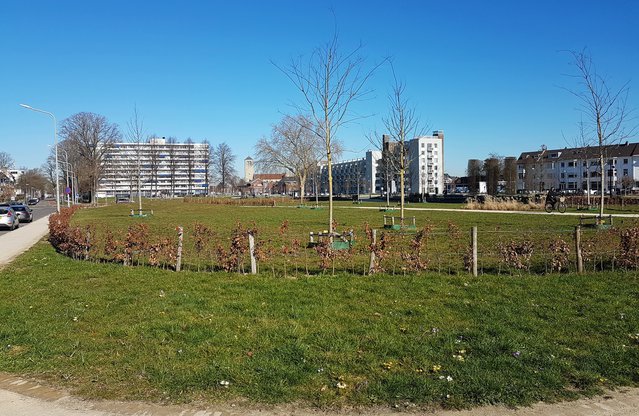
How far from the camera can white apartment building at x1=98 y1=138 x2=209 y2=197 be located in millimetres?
81188

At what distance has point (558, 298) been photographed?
7586mm

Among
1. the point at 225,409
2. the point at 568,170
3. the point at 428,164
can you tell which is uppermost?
the point at 428,164

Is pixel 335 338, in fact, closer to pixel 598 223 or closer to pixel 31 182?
pixel 598 223

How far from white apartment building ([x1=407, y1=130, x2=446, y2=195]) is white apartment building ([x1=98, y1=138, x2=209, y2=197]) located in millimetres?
56336

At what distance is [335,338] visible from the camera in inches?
228

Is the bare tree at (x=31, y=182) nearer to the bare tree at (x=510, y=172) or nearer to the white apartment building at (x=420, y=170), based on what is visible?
the white apartment building at (x=420, y=170)

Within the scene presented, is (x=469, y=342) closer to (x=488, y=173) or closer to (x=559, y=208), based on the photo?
(x=559, y=208)

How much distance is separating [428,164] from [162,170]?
2901 inches

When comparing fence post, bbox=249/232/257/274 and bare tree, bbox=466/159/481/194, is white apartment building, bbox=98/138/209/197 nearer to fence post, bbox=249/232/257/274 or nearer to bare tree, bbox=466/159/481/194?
bare tree, bbox=466/159/481/194

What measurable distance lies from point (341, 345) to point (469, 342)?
1540 mm

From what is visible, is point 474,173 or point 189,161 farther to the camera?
point 189,161

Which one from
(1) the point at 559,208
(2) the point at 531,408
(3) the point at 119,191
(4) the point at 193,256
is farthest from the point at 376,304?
(3) the point at 119,191

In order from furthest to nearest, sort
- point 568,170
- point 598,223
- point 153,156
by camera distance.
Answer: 1. point 568,170
2. point 153,156
3. point 598,223

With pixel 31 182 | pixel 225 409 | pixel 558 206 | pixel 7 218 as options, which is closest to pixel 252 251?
pixel 225 409
